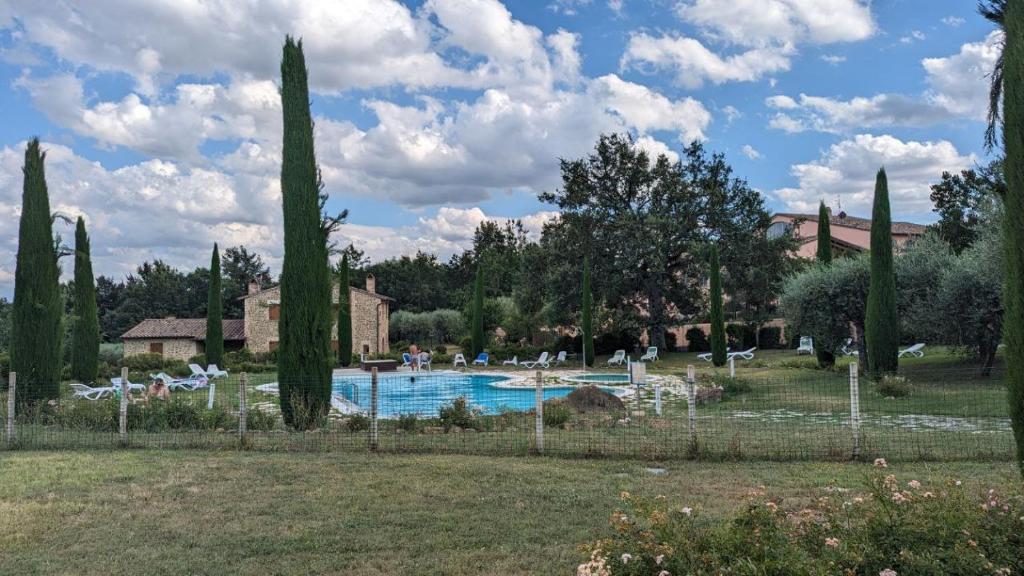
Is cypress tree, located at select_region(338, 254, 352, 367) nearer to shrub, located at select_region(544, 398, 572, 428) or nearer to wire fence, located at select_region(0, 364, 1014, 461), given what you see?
wire fence, located at select_region(0, 364, 1014, 461)

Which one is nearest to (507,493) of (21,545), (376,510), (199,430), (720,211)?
(376,510)

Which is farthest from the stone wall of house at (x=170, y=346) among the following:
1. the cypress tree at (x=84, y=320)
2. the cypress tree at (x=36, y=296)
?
the cypress tree at (x=36, y=296)

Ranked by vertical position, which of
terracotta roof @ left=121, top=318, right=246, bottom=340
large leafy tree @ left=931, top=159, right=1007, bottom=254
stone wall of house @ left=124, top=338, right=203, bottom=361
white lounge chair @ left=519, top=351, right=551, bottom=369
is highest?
large leafy tree @ left=931, top=159, right=1007, bottom=254

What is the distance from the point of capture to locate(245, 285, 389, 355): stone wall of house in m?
40.1

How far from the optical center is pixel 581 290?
106 feet

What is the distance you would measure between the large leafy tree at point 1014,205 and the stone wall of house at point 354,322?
37303 millimetres

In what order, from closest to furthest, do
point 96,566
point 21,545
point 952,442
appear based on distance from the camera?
point 96,566 → point 21,545 → point 952,442

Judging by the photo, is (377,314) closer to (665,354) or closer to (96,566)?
(665,354)

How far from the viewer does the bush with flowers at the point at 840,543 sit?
Answer: 9.02 ft

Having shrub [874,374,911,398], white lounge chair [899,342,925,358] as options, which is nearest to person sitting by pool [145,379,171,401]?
shrub [874,374,911,398]

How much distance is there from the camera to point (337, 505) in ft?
18.1

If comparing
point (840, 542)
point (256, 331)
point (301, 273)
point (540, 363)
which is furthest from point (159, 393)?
point (256, 331)

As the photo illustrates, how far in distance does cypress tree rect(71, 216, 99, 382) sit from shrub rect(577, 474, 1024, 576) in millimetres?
23343

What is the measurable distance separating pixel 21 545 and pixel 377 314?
3741 centimetres
